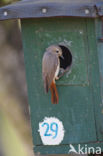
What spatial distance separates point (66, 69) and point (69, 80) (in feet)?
0.32

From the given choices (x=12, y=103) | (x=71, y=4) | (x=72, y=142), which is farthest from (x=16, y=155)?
(x=71, y=4)

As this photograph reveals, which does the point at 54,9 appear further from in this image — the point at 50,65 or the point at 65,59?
the point at 65,59

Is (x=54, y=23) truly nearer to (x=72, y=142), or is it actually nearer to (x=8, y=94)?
(x=72, y=142)

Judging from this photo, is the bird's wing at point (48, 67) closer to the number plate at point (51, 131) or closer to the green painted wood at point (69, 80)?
the green painted wood at point (69, 80)

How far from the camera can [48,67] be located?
6453 mm

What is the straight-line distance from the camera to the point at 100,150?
665 centimetres

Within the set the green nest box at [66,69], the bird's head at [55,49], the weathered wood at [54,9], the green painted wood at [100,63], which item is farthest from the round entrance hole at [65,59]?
the weathered wood at [54,9]

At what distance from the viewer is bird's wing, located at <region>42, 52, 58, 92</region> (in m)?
6.45

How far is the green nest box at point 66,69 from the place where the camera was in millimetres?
6391

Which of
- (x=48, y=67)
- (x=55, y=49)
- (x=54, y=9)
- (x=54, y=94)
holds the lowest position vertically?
(x=54, y=94)

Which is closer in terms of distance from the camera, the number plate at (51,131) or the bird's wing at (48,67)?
the bird's wing at (48,67)

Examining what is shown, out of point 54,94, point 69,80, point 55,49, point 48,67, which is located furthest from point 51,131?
point 55,49

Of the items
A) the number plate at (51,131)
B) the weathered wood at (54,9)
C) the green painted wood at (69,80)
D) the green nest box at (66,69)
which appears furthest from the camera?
the number plate at (51,131)

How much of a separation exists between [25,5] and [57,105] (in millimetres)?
893
